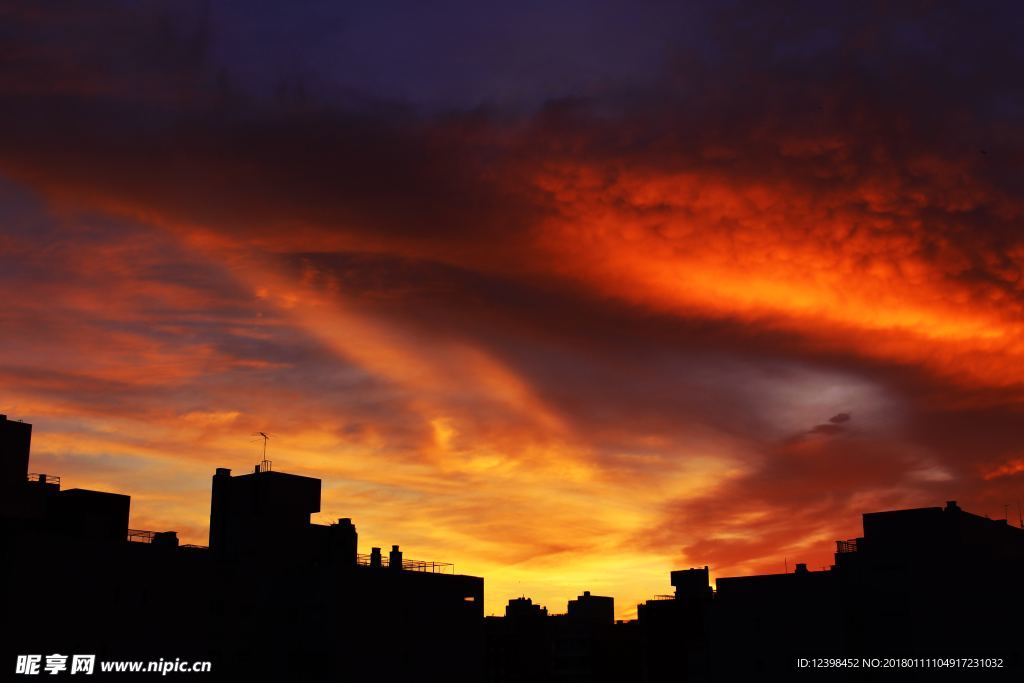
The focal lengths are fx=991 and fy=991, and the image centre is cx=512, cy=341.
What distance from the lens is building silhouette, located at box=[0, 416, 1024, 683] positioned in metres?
76.4

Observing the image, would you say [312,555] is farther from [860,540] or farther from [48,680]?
[860,540]

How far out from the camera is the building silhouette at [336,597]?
76438 mm

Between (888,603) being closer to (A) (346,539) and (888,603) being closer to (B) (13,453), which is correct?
(A) (346,539)

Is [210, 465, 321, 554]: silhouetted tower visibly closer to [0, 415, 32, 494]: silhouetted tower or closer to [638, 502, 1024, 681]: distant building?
[0, 415, 32, 494]: silhouetted tower

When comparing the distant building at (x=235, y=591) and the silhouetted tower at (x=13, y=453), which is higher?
the silhouetted tower at (x=13, y=453)

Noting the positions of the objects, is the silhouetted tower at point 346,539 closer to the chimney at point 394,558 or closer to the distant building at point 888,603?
the chimney at point 394,558

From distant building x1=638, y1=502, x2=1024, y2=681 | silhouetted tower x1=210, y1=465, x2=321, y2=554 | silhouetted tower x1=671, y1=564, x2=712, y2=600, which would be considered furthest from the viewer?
silhouetted tower x1=671, y1=564, x2=712, y2=600

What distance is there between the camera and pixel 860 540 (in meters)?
115

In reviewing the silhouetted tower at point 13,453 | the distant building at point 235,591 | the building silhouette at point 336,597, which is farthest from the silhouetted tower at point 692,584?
the silhouetted tower at point 13,453

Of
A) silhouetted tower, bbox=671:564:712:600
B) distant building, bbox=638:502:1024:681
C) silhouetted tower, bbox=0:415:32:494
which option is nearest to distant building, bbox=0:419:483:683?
silhouetted tower, bbox=0:415:32:494

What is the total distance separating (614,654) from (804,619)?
67.0 m

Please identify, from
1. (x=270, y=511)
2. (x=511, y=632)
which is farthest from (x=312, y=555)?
(x=511, y=632)

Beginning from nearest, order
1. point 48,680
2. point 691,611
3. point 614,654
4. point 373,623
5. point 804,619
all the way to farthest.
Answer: point 48,680 < point 373,623 < point 804,619 < point 691,611 < point 614,654

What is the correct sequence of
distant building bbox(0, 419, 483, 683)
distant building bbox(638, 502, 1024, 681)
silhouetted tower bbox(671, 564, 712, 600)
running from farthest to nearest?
1. silhouetted tower bbox(671, 564, 712, 600)
2. distant building bbox(638, 502, 1024, 681)
3. distant building bbox(0, 419, 483, 683)
